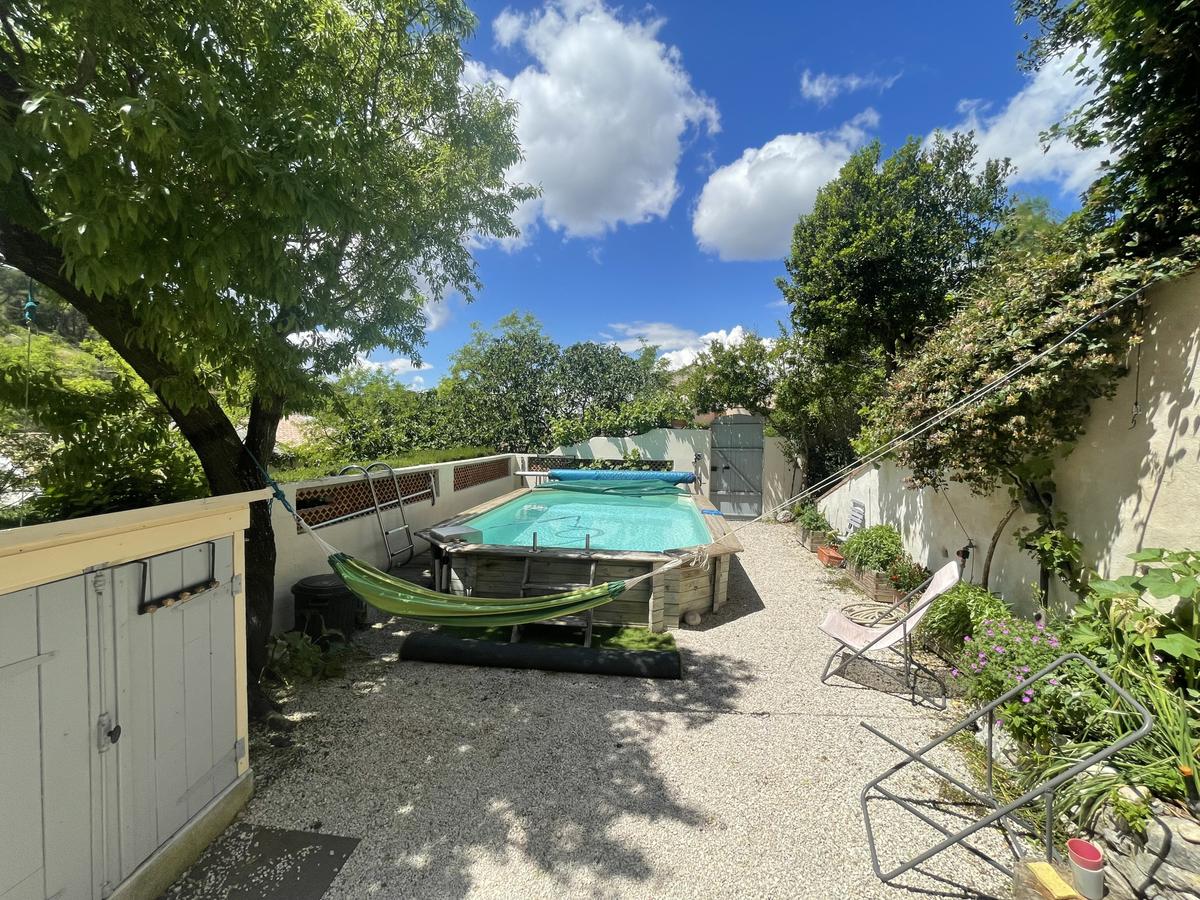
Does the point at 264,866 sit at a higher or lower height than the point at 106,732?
lower

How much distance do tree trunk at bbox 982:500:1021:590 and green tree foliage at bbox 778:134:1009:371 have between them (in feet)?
15.0

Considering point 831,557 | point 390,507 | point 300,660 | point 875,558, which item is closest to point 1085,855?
point 875,558

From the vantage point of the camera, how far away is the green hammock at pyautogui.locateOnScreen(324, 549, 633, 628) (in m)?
3.55

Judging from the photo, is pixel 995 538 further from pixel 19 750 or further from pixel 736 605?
pixel 19 750

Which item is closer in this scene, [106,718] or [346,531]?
[106,718]

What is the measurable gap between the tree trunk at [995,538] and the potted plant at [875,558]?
128cm

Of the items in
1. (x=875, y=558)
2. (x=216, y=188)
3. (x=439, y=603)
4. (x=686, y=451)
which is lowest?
(x=875, y=558)

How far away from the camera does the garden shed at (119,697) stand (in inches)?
59.7

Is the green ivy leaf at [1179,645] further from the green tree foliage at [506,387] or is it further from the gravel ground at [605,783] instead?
the green tree foliage at [506,387]

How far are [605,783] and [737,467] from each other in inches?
378

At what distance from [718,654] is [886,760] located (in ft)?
5.17

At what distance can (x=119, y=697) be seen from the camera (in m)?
1.85

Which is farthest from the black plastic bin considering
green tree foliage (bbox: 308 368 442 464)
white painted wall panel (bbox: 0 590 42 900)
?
green tree foliage (bbox: 308 368 442 464)

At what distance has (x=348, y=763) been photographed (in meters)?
2.85
